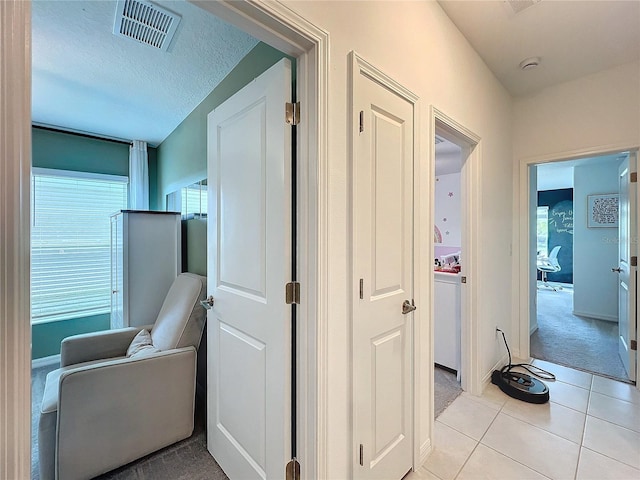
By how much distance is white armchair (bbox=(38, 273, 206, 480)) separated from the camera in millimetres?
1475

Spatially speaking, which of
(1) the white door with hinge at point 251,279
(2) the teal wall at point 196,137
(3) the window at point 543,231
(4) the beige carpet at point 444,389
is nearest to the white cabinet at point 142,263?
(2) the teal wall at point 196,137

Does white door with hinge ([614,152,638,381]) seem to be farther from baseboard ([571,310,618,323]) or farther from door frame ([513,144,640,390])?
baseboard ([571,310,618,323])

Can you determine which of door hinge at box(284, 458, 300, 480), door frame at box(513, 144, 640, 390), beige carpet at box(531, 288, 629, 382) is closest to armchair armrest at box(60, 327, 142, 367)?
door hinge at box(284, 458, 300, 480)

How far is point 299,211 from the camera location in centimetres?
114

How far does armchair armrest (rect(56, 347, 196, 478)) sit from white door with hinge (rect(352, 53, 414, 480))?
1.19m

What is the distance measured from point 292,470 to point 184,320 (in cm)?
118

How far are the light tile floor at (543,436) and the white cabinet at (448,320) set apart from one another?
383mm

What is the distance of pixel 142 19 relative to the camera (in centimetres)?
162

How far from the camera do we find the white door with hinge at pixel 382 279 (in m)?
1.24

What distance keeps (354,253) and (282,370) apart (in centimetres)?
57

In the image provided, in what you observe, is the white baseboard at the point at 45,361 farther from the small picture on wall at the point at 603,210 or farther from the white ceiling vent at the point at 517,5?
the small picture on wall at the point at 603,210

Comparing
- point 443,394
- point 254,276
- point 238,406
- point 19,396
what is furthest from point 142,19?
point 443,394

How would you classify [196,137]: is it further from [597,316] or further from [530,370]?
[597,316]

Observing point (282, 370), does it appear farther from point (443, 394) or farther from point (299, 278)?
point (443, 394)
